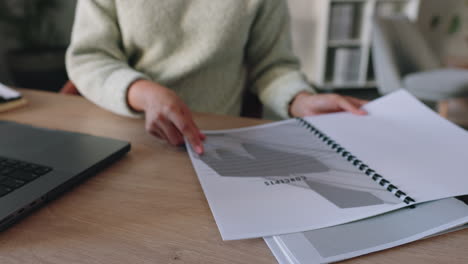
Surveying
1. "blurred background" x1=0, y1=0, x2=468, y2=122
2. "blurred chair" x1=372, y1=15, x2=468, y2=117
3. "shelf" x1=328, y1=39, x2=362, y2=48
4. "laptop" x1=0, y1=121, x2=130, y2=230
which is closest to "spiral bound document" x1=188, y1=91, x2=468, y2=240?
"laptop" x1=0, y1=121, x2=130, y2=230

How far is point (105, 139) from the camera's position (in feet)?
1.59

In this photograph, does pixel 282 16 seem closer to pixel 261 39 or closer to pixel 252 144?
pixel 261 39

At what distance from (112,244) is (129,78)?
1.05ft

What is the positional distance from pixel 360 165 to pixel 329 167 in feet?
0.11

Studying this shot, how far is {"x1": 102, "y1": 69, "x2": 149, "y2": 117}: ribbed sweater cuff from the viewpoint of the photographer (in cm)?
56

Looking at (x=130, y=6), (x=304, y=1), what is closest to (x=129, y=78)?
(x=130, y=6)

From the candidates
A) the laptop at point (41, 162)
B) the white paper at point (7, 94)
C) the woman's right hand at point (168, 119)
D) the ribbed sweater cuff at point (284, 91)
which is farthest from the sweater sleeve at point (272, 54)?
the white paper at point (7, 94)

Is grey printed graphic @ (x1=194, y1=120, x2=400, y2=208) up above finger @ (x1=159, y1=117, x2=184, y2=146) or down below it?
below

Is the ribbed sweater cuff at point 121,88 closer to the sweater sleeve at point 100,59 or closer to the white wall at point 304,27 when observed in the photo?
the sweater sleeve at point 100,59

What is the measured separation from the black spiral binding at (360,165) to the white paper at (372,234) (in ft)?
0.05

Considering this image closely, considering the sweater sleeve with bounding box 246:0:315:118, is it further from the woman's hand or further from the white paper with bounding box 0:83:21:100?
the white paper with bounding box 0:83:21:100

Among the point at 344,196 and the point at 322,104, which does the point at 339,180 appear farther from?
the point at 322,104

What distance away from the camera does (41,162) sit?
1.34ft

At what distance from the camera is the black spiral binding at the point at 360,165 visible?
35cm
